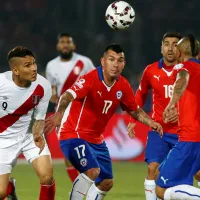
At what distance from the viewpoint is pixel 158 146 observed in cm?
887

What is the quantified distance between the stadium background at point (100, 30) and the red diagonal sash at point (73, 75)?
375cm

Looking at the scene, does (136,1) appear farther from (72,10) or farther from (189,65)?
(189,65)

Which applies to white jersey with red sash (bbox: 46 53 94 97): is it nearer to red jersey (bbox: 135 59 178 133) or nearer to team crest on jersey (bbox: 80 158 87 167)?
red jersey (bbox: 135 59 178 133)

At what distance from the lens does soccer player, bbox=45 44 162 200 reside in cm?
812

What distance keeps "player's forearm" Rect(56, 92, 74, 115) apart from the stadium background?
787cm

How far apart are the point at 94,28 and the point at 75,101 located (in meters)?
10.9

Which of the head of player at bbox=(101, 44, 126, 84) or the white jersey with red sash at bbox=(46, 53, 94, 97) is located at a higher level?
the head of player at bbox=(101, 44, 126, 84)

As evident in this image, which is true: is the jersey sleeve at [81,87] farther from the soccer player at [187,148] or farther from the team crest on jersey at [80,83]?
the soccer player at [187,148]

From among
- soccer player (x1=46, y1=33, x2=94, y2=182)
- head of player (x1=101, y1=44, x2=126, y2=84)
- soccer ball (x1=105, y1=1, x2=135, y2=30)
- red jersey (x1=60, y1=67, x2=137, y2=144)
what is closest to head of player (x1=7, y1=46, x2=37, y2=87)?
red jersey (x1=60, y1=67, x2=137, y2=144)

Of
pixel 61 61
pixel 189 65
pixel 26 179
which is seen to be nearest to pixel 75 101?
pixel 189 65

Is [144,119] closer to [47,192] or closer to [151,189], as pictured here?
[151,189]

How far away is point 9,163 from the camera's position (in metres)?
7.99

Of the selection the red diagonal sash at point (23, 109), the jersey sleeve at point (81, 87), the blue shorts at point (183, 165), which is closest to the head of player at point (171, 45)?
the jersey sleeve at point (81, 87)

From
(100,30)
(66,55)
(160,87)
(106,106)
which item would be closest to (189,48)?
(106,106)
